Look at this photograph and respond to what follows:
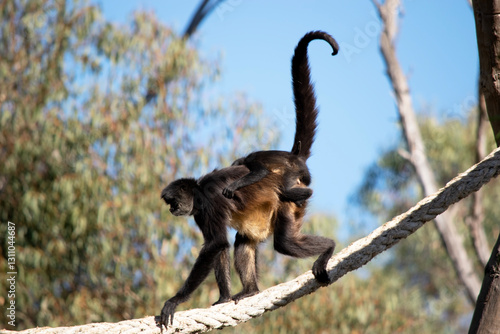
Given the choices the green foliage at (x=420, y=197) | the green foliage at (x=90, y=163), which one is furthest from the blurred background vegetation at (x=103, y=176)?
the green foliage at (x=420, y=197)

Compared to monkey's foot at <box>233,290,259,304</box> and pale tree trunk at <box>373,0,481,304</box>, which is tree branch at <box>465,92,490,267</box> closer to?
pale tree trunk at <box>373,0,481,304</box>

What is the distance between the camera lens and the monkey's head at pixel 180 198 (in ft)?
15.5

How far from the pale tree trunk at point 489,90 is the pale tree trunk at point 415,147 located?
4.94 metres

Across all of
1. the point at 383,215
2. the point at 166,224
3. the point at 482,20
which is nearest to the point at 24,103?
the point at 166,224

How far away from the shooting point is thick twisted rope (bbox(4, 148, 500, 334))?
3572mm

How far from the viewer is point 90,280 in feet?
35.5

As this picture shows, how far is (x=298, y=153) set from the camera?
5031 mm

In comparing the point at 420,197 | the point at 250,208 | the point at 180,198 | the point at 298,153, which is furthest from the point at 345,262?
the point at 420,197

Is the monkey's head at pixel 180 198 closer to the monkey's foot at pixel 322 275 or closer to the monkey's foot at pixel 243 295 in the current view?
the monkey's foot at pixel 243 295

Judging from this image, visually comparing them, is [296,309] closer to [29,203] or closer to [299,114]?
[29,203]

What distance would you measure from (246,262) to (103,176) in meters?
5.95

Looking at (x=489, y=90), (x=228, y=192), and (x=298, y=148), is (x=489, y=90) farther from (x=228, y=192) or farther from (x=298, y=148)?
(x=228, y=192)

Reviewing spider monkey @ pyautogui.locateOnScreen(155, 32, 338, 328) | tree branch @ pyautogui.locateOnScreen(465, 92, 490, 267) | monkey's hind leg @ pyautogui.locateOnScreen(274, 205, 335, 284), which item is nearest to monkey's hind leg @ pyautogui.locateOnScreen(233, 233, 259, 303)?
spider monkey @ pyautogui.locateOnScreen(155, 32, 338, 328)

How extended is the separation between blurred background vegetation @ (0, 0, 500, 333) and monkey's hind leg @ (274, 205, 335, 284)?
526 cm
